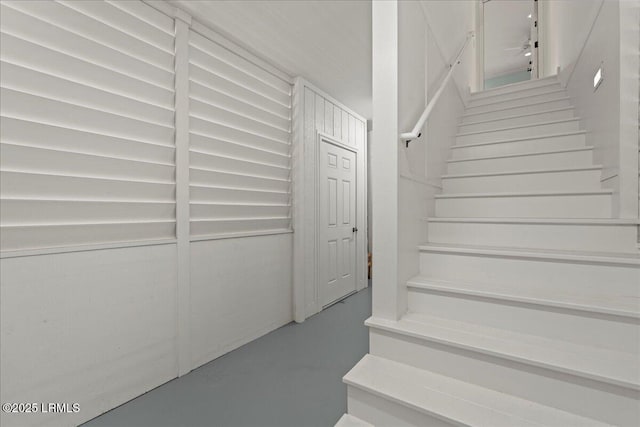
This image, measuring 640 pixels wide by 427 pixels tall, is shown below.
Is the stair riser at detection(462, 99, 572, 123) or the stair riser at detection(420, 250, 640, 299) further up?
the stair riser at detection(462, 99, 572, 123)

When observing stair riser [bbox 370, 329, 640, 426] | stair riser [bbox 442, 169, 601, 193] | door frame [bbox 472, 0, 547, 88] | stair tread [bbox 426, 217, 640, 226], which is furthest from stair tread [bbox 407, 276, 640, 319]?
door frame [bbox 472, 0, 547, 88]

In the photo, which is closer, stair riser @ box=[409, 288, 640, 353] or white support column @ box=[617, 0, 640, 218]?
stair riser @ box=[409, 288, 640, 353]

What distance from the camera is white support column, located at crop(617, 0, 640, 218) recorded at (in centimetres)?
144

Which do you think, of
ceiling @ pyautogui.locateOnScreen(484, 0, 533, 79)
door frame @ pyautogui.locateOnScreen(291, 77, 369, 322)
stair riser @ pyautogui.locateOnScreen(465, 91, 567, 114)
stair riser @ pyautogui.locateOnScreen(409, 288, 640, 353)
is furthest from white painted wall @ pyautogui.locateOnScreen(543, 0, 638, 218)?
ceiling @ pyautogui.locateOnScreen(484, 0, 533, 79)

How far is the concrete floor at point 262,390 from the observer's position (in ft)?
5.34

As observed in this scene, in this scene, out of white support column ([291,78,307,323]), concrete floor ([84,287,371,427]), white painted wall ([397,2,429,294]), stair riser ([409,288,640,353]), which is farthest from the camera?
white support column ([291,78,307,323])

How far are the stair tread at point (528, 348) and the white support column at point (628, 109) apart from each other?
0.83 m

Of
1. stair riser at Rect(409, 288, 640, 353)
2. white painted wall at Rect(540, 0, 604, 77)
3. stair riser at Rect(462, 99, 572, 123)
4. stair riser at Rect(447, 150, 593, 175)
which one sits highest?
white painted wall at Rect(540, 0, 604, 77)

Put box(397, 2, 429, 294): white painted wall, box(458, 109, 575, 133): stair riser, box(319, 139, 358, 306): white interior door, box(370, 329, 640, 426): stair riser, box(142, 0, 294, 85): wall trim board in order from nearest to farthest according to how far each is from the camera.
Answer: box(370, 329, 640, 426): stair riser < box(397, 2, 429, 294): white painted wall < box(142, 0, 294, 85): wall trim board < box(458, 109, 575, 133): stair riser < box(319, 139, 358, 306): white interior door

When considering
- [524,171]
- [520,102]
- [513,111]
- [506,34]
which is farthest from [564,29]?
[506,34]

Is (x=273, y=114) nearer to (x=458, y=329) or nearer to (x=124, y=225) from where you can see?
(x=124, y=225)

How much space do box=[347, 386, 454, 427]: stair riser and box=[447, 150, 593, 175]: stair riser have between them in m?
1.88

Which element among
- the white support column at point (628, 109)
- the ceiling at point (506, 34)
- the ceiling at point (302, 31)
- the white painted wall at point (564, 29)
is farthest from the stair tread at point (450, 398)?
the ceiling at point (506, 34)

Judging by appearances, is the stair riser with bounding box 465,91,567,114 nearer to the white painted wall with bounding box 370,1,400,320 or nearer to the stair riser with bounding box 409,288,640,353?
the white painted wall with bounding box 370,1,400,320
